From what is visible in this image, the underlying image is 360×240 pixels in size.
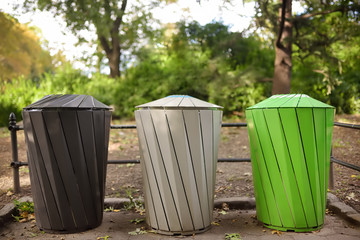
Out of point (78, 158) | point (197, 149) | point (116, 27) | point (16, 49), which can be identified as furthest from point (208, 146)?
point (16, 49)

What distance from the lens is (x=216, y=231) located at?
10.1ft

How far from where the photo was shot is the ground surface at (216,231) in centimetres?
293

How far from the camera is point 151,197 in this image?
2980 millimetres

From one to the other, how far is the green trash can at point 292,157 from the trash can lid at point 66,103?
1421mm

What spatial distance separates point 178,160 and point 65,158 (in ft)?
3.17

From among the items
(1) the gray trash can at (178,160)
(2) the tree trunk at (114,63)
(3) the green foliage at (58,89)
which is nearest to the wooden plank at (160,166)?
(1) the gray trash can at (178,160)

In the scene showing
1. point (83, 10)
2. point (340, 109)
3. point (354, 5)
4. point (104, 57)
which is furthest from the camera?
point (104, 57)

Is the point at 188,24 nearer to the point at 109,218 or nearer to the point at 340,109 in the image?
the point at 340,109

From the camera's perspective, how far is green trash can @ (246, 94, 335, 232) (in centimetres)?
285

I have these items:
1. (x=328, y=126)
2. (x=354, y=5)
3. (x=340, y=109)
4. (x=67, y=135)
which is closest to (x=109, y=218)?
(x=67, y=135)

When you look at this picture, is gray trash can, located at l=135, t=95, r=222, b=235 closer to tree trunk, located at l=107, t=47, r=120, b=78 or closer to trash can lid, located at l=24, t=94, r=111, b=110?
trash can lid, located at l=24, t=94, r=111, b=110

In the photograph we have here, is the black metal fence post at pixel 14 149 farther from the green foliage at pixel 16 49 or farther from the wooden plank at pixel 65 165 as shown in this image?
the green foliage at pixel 16 49

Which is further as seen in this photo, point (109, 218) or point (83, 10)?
point (83, 10)

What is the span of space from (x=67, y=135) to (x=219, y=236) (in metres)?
1.56
